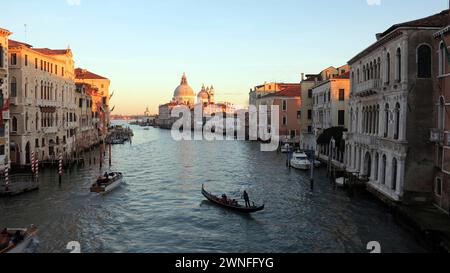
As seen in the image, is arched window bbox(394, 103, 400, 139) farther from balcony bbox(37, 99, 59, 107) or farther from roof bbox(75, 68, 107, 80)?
roof bbox(75, 68, 107, 80)

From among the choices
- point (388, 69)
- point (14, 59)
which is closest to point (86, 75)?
point (14, 59)

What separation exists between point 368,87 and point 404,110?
577 cm

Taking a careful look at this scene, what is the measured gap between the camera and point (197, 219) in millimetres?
21406

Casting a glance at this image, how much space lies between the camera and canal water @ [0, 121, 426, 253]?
17.2m

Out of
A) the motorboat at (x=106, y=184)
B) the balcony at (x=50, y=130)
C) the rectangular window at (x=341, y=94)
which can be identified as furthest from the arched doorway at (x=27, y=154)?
the rectangular window at (x=341, y=94)

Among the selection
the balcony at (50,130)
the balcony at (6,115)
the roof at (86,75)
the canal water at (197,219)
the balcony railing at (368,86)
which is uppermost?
the roof at (86,75)

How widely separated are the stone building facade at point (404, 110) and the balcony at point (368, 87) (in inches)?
2.7

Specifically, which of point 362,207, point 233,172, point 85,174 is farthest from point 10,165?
point 362,207

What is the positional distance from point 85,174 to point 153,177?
5.49 metres

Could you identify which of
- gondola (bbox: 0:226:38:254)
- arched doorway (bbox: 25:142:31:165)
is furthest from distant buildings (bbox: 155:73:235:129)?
gondola (bbox: 0:226:38:254)

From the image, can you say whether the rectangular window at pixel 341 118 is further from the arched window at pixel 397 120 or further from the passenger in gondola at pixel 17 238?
the passenger in gondola at pixel 17 238

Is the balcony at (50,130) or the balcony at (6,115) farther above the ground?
the balcony at (6,115)

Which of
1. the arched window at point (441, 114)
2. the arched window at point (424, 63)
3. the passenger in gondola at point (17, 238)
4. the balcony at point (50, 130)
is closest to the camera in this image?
the passenger in gondola at point (17, 238)

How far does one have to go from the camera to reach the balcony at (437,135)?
19.1 metres
